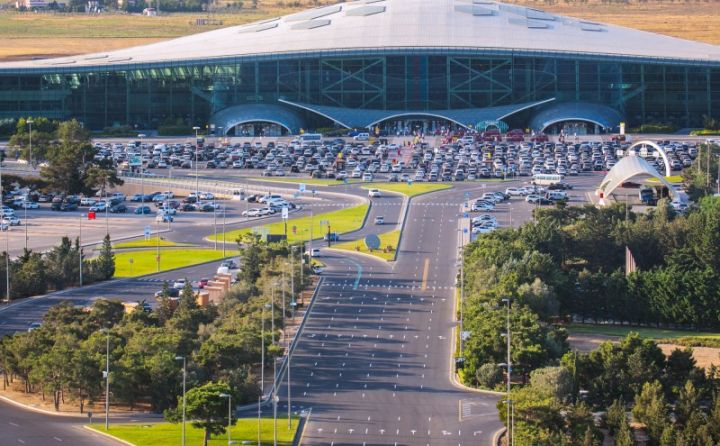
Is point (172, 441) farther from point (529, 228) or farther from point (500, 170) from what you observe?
point (500, 170)

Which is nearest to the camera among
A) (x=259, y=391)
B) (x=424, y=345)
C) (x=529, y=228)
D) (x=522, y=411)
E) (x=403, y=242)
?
(x=522, y=411)

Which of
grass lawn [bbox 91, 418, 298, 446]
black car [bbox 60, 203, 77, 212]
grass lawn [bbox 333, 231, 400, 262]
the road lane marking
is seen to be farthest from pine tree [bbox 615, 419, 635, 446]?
black car [bbox 60, 203, 77, 212]

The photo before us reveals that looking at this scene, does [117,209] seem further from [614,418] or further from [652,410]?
[652,410]

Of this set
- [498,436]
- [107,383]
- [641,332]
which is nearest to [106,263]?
[107,383]

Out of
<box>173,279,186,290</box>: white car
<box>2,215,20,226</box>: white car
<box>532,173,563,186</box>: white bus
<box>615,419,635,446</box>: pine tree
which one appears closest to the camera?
<box>615,419,635,446</box>: pine tree

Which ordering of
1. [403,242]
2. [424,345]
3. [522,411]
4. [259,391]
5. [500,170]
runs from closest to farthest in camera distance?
[522,411]
[259,391]
[424,345]
[403,242]
[500,170]

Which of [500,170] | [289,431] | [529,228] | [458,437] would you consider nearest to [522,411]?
[458,437]

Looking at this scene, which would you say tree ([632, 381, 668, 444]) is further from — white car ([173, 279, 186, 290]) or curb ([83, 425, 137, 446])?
white car ([173, 279, 186, 290])
